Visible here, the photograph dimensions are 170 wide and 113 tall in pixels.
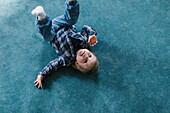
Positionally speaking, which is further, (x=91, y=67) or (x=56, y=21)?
(x=56, y=21)

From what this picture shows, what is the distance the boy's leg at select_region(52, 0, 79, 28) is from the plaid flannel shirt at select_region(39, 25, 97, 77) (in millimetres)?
38

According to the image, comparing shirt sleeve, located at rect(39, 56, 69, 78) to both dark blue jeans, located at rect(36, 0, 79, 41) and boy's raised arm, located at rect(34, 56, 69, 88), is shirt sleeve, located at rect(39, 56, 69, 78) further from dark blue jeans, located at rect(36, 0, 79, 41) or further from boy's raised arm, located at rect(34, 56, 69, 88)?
dark blue jeans, located at rect(36, 0, 79, 41)

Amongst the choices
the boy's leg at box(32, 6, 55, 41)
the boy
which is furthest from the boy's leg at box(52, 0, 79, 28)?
the boy's leg at box(32, 6, 55, 41)

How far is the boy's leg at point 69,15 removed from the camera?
2.97 feet

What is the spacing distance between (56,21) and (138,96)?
0.67 m

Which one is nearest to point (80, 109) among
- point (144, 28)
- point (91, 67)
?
point (91, 67)

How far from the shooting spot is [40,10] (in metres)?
0.78

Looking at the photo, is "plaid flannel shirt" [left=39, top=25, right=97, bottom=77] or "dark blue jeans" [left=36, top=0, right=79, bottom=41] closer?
"dark blue jeans" [left=36, top=0, right=79, bottom=41]

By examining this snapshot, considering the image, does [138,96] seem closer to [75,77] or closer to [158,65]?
[158,65]

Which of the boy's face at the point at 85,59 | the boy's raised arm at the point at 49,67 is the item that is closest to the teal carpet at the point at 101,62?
the boy's raised arm at the point at 49,67

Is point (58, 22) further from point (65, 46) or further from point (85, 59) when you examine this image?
point (85, 59)

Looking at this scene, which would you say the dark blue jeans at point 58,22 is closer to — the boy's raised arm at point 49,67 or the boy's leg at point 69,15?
the boy's leg at point 69,15

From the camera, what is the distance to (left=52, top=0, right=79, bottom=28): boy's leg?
0.90 meters

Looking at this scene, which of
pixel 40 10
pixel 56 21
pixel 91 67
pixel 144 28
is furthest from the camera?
pixel 144 28
